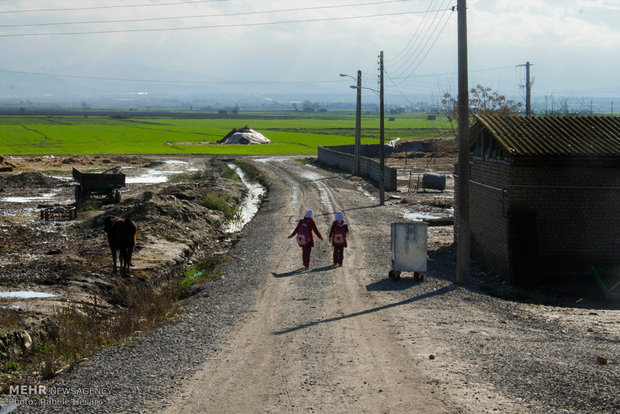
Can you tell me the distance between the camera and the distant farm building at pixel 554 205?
17.4 m

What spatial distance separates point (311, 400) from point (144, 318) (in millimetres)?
6015

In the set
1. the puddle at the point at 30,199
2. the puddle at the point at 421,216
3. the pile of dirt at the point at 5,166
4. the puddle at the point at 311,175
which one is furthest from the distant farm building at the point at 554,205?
the pile of dirt at the point at 5,166

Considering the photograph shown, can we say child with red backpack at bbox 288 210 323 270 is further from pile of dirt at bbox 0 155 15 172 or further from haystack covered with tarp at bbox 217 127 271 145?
haystack covered with tarp at bbox 217 127 271 145

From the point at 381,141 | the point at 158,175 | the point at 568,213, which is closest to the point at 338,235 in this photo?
the point at 568,213

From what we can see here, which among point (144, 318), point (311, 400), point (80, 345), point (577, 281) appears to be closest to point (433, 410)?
point (311, 400)

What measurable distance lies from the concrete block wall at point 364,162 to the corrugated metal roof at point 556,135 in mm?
19115

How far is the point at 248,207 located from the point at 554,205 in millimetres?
20284

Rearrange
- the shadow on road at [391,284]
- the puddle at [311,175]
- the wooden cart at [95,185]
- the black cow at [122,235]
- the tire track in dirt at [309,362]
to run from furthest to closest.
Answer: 1. the puddle at [311,175]
2. the wooden cart at [95,185]
3. the black cow at [122,235]
4. the shadow on road at [391,284]
5. the tire track in dirt at [309,362]

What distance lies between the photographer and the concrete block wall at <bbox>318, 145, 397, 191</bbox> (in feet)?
129

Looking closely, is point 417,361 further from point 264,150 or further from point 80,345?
point 264,150

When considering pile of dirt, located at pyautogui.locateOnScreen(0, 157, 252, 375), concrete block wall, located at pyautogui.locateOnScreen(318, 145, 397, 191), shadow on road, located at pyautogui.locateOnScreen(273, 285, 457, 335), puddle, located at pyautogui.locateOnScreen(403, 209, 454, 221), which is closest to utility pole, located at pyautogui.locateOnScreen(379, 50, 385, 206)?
puddle, located at pyautogui.locateOnScreen(403, 209, 454, 221)

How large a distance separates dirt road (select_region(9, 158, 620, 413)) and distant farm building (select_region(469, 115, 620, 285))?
1979mm

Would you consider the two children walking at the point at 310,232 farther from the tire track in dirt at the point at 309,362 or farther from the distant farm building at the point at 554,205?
the distant farm building at the point at 554,205

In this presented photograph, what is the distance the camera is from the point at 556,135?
61.3ft
